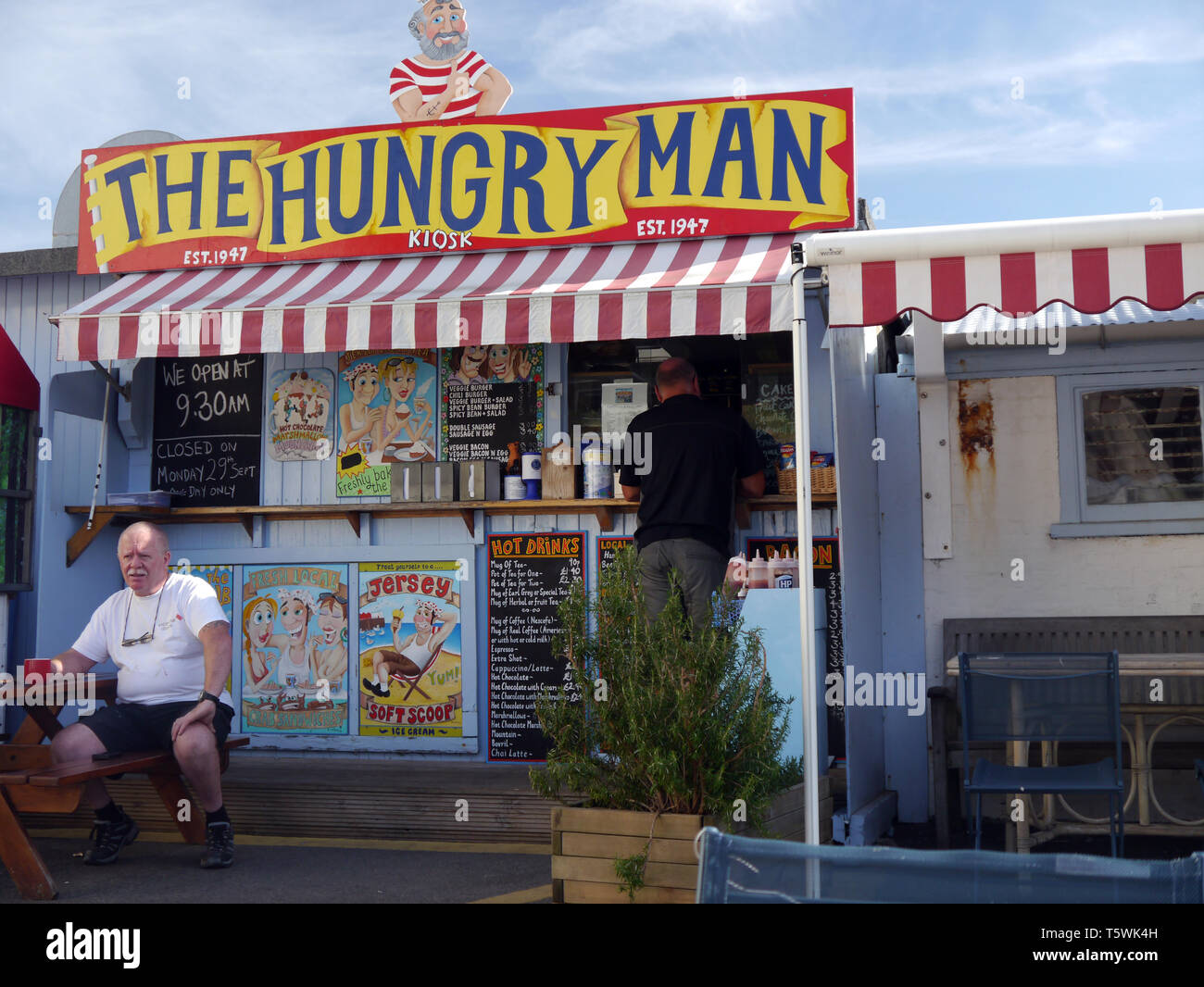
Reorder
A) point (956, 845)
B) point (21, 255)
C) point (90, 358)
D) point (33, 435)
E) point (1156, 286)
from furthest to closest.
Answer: point (21, 255), point (33, 435), point (90, 358), point (956, 845), point (1156, 286)

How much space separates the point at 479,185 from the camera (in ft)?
22.4

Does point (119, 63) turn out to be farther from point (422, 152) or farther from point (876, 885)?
point (876, 885)

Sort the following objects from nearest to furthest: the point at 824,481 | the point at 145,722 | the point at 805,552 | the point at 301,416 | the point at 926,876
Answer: the point at 926,876, the point at 805,552, the point at 145,722, the point at 824,481, the point at 301,416

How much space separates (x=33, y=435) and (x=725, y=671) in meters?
4.62

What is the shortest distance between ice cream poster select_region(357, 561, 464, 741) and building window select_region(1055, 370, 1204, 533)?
349 cm

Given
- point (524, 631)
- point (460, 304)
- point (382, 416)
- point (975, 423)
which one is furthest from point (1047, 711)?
point (382, 416)

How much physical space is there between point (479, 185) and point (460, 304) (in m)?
1.32

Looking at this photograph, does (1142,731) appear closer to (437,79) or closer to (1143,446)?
(1143,446)

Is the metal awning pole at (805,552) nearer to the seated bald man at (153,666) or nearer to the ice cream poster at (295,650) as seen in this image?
the seated bald man at (153,666)

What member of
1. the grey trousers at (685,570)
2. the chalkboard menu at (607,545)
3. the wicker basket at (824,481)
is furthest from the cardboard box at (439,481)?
the wicker basket at (824,481)

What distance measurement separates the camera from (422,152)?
6.92 m

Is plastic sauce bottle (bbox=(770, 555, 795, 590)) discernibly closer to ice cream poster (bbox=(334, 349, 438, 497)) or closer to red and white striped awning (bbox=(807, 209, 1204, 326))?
red and white striped awning (bbox=(807, 209, 1204, 326))

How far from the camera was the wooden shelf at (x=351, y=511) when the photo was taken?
21.3 ft

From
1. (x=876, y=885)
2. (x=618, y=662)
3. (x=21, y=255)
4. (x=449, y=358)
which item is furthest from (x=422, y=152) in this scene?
(x=876, y=885)
